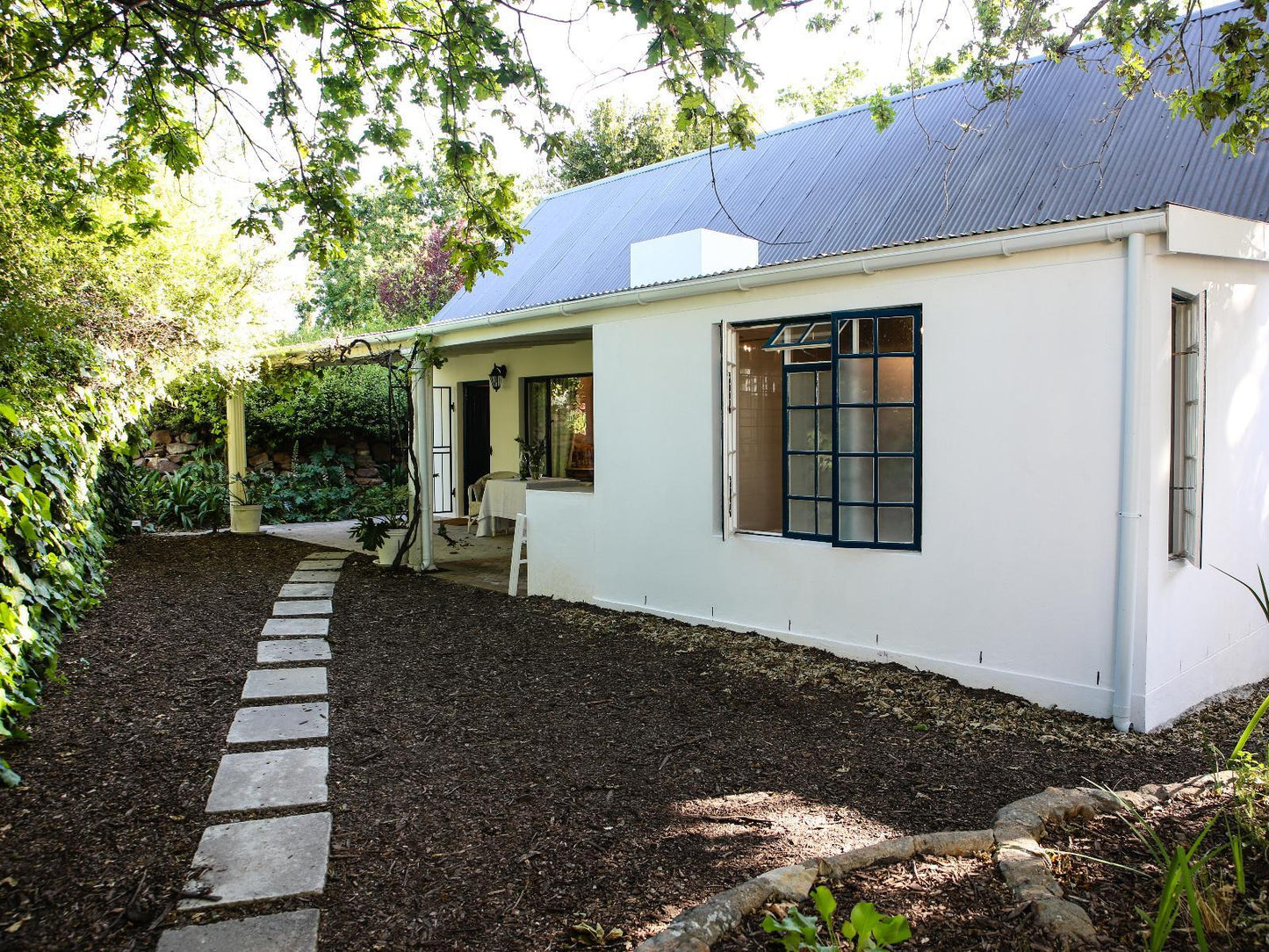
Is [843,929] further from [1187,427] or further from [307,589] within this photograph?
[307,589]

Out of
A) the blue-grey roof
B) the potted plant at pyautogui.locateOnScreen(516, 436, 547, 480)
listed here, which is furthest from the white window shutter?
the potted plant at pyautogui.locateOnScreen(516, 436, 547, 480)

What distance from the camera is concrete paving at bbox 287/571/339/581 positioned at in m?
8.39

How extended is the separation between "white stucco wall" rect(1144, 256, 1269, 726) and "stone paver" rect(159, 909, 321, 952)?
13.0 ft

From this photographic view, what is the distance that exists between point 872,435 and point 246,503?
9.18m

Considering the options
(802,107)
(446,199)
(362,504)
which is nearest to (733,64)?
(362,504)

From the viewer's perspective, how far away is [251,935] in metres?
2.47

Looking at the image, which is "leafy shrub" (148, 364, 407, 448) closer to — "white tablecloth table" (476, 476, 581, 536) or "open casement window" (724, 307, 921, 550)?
"white tablecloth table" (476, 476, 581, 536)

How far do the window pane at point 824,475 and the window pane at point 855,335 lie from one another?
Answer: 0.71m

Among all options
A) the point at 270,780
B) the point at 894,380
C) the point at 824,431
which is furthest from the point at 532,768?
the point at 894,380

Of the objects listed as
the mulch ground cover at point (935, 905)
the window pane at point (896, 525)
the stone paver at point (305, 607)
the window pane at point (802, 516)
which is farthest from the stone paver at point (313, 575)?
the mulch ground cover at point (935, 905)

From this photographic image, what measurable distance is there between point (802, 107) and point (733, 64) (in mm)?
16125

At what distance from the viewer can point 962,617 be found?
16.5ft

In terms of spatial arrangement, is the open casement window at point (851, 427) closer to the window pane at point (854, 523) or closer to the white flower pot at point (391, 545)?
the window pane at point (854, 523)

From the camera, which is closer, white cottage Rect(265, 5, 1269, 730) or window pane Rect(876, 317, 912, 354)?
white cottage Rect(265, 5, 1269, 730)
